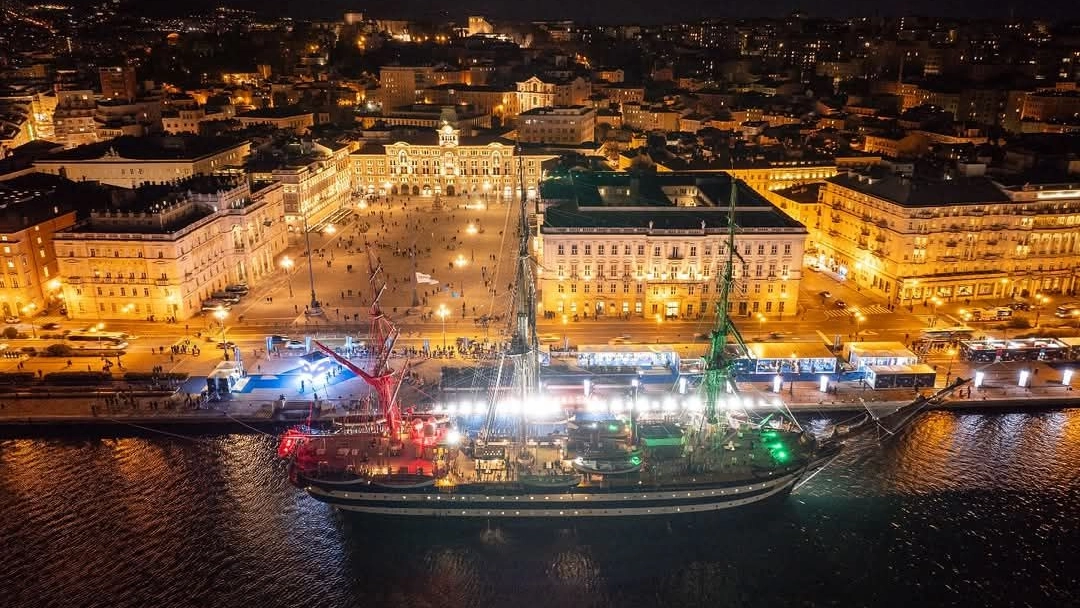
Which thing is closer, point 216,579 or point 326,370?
point 216,579

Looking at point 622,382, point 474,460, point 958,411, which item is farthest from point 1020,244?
point 474,460

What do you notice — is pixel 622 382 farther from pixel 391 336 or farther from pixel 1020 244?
pixel 1020 244

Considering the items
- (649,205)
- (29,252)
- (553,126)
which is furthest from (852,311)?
(553,126)

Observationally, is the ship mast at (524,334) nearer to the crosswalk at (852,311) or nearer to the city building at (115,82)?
the crosswalk at (852,311)

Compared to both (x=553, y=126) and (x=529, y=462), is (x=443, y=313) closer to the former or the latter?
(x=529, y=462)

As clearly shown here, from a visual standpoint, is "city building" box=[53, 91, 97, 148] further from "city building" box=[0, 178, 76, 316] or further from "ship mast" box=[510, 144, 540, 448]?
"ship mast" box=[510, 144, 540, 448]

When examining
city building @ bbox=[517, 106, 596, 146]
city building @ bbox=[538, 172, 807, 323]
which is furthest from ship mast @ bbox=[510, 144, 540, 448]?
city building @ bbox=[517, 106, 596, 146]
